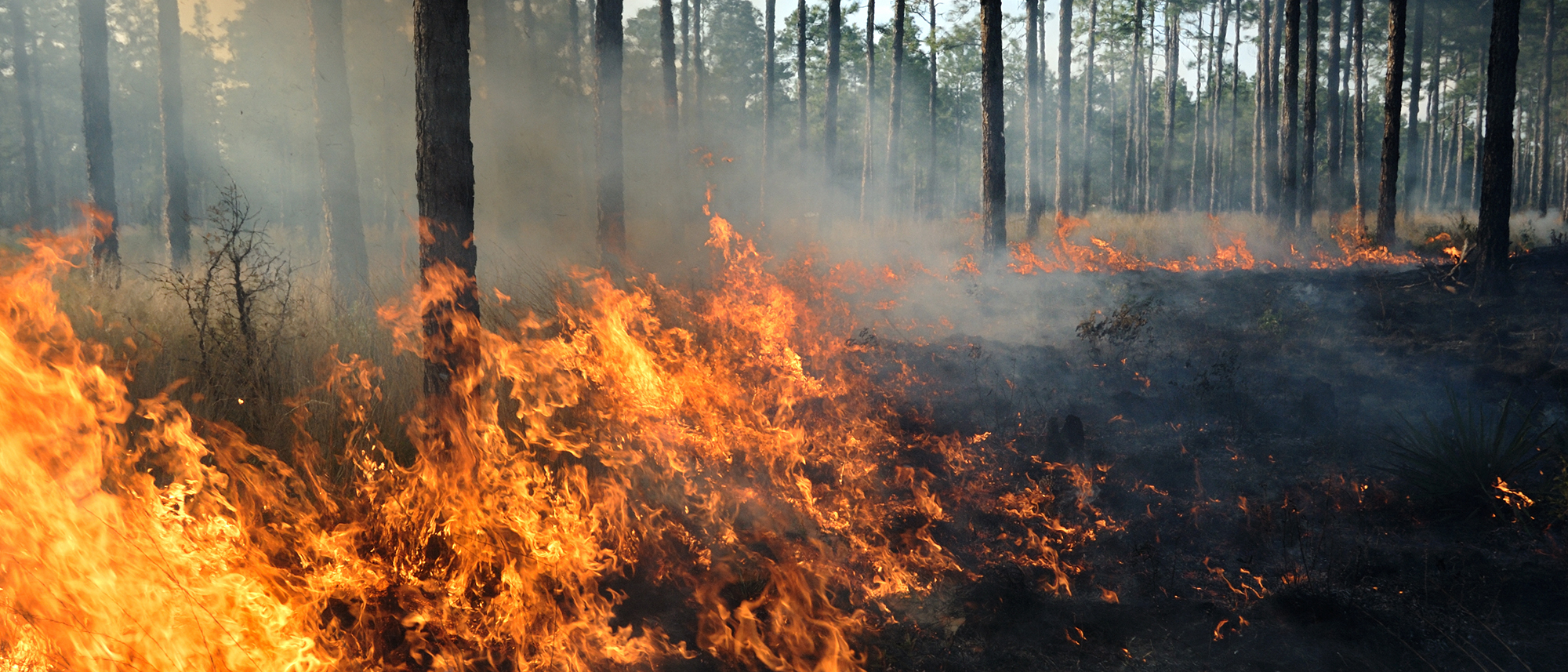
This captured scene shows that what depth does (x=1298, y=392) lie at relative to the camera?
8.00 meters

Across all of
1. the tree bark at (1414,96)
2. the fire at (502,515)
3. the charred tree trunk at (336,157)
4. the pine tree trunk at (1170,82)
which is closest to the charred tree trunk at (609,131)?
the charred tree trunk at (336,157)

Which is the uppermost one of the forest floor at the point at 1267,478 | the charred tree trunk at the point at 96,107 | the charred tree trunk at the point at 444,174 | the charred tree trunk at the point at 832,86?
the charred tree trunk at the point at 832,86

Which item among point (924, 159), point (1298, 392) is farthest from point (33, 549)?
point (924, 159)

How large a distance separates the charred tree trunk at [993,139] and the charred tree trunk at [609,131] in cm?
615

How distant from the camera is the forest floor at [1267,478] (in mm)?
4137

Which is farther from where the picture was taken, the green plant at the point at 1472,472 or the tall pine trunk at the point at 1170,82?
the tall pine trunk at the point at 1170,82

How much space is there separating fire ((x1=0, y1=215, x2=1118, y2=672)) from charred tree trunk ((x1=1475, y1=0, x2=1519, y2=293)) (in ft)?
23.8

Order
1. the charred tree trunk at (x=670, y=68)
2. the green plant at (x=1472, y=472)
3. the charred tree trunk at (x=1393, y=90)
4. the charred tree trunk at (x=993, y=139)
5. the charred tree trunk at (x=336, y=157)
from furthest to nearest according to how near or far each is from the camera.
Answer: the charred tree trunk at (x=670, y=68) → the charred tree trunk at (x=1393, y=90) → the charred tree trunk at (x=993, y=139) → the charred tree trunk at (x=336, y=157) → the green plant at (x=1472, y=472)

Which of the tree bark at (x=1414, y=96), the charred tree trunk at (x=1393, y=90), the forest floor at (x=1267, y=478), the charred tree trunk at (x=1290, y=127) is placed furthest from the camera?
the tree bark at (x=1414, y=96)

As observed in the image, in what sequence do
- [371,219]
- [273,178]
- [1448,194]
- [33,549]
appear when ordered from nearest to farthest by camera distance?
1. [33,549]
2. [371,219]
3. [273,178]
4. [1448,194]

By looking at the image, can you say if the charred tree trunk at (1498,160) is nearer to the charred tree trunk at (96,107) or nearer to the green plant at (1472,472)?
the green plant at (1472,472)

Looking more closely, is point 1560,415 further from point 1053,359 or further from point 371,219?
point 371,219

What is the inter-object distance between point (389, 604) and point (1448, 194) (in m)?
64.1

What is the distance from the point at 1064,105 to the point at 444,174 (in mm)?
21310
